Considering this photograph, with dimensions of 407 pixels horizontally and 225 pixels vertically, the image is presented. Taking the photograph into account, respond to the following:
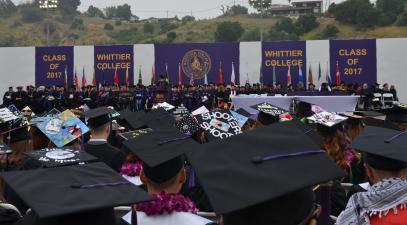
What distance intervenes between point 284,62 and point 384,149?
24.4 metres

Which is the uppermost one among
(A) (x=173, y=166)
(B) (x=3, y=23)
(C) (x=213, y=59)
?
(B) (x=3, y=23)

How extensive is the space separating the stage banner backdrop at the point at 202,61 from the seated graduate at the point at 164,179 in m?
23.7

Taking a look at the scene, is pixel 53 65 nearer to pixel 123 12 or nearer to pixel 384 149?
pixel 384 149

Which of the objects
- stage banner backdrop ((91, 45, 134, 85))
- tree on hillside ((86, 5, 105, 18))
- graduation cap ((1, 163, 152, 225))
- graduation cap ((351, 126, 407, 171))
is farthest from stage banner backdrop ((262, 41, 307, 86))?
tree on hillside ((86, 5, 105, 18))

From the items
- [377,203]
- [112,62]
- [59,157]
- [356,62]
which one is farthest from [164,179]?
[112,62]

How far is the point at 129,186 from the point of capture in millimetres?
2621

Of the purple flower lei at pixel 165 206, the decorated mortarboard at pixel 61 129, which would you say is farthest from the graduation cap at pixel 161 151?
the decorated mortarboard at pixel 61 129

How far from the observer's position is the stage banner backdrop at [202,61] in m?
27.8

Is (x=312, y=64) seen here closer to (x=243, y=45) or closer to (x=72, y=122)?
(x=243, y=45)

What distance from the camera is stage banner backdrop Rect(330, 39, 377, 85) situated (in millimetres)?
26141

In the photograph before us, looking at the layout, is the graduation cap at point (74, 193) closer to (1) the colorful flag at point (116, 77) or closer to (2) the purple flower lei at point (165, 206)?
Answer: (2) the purple flower lei at point (165, 206)

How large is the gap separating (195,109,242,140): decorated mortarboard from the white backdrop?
22.3 metres

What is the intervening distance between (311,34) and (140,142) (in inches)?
2078

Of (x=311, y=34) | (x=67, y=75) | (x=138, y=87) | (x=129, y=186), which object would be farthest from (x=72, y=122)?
(x=311, y=34)
